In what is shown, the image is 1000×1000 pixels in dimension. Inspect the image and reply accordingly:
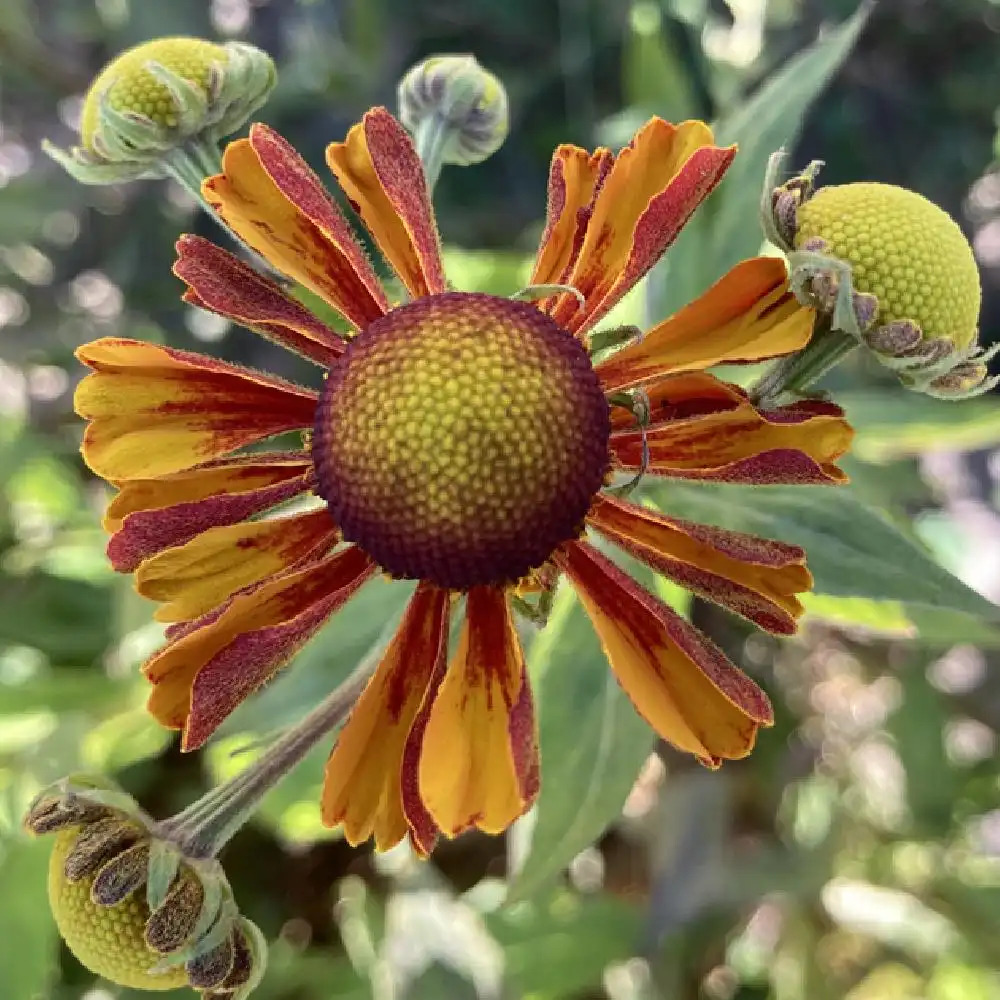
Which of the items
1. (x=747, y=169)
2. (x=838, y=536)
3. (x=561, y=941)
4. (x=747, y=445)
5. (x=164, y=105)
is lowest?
(x=561, y=941)

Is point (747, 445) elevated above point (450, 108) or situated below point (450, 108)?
below

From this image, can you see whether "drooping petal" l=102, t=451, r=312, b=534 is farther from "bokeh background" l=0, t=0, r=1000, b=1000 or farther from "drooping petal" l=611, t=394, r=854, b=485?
"bokeh background" l=0, t=0, r=1000, b=1000

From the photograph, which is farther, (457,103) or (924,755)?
(924,755)

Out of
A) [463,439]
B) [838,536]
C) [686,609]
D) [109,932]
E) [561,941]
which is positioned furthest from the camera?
[561,941]

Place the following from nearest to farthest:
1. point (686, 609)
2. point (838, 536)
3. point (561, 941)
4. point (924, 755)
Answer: point (838, 536) → point (686, 609) → point (561, 941) → point (924, 755)

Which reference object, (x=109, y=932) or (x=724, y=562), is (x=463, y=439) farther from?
(x=109, y=932)

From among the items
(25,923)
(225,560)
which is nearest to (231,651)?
(225,560)

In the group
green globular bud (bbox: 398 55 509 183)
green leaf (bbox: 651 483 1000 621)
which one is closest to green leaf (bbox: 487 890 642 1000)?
green leaf (bbox: 651 483 1000 621)
